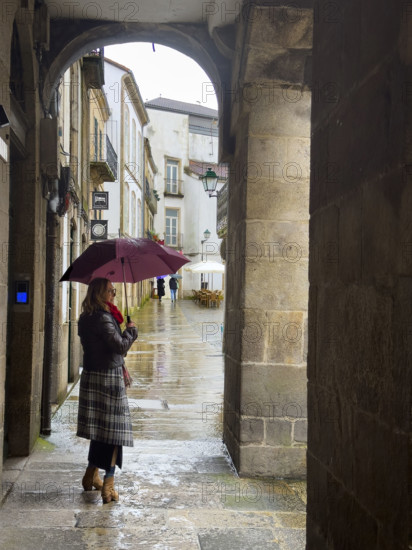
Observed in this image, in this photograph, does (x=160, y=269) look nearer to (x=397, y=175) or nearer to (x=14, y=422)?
(x=14, y=422)

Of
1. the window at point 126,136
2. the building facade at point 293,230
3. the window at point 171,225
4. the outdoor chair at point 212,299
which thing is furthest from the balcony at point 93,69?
the window at point 171,225

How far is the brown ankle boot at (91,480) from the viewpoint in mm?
4438

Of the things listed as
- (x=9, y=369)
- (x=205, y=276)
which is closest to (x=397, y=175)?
(x=9, y=369)

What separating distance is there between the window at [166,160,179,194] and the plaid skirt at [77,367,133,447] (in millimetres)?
43657

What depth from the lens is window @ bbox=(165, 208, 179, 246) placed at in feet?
156

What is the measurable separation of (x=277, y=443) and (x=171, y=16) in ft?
12.7

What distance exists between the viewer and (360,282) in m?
2.04

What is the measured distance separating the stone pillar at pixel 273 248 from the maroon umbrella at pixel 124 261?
0.65 meters

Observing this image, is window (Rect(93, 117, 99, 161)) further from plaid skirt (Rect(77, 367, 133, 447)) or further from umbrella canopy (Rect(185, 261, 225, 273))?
umbrella canopy (Rect(185, 261, 225, 273))

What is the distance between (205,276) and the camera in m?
45.4

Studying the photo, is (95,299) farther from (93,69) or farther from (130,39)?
(93,69)

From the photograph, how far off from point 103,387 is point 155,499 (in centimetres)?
84

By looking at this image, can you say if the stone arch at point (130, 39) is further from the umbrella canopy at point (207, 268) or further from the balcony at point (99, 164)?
the umbrella canopy at point (207, 268)

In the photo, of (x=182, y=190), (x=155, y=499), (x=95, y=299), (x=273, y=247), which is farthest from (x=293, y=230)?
(x=182, y=190)
